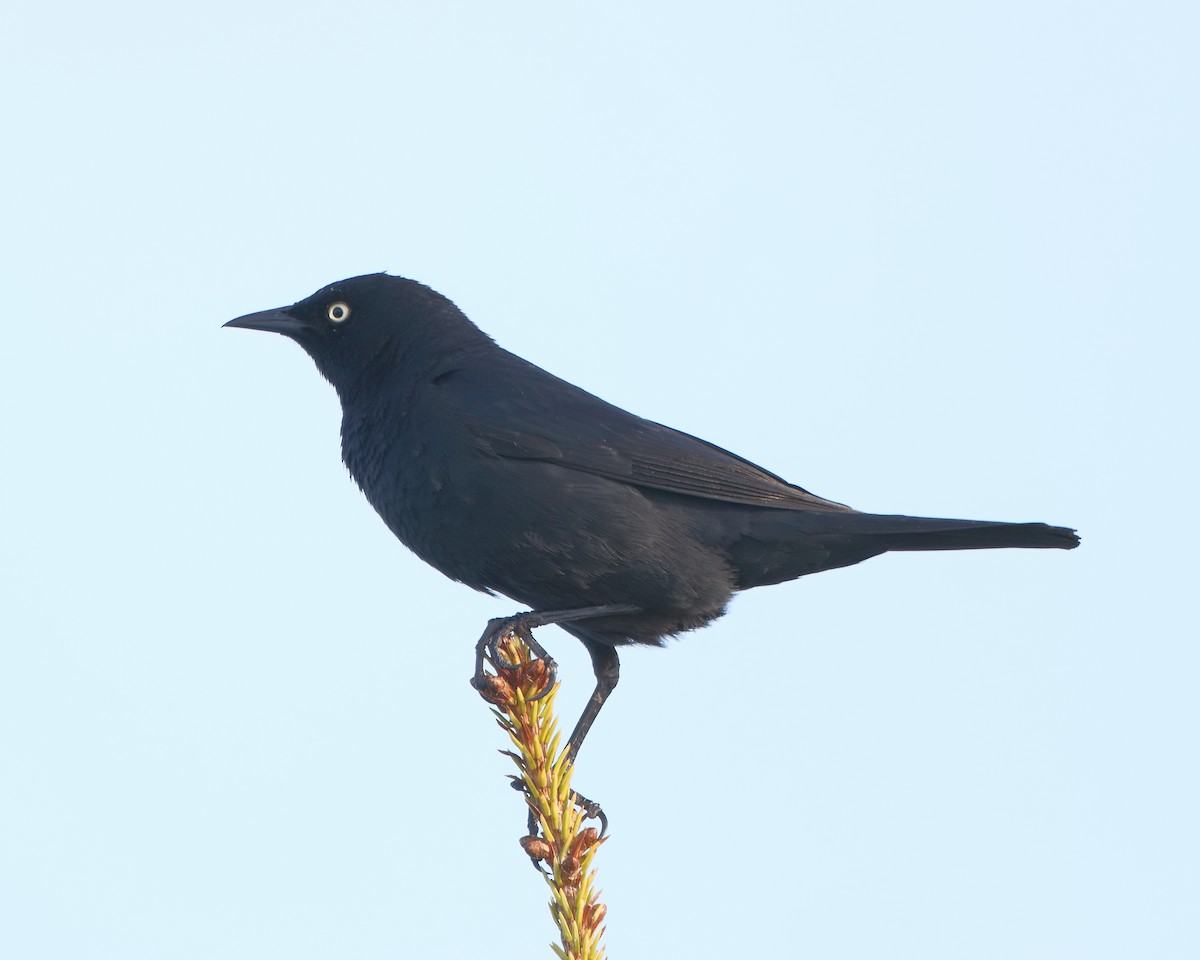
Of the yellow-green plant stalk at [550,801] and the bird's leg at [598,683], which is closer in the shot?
the yellow-green plant stalk at [550,801]

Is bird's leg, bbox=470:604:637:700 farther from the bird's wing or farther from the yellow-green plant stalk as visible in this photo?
the bird's wing

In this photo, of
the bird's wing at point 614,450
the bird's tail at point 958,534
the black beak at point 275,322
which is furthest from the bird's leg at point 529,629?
the black beak at point 275,322

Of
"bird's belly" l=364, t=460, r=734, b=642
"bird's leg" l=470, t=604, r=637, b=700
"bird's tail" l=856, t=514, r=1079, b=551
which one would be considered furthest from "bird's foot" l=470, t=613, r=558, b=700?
"bird's tail" l=856, t=514, r=1079, b=551

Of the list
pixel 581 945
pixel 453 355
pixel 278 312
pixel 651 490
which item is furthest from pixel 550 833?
pixel 278 312

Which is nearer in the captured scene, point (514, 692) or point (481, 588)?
point (514, 692)

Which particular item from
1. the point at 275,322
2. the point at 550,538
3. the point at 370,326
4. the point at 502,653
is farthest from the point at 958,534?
the point at 275,322

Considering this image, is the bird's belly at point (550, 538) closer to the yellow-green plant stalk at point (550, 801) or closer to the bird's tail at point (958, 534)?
the bird's tail at point (958, 534)

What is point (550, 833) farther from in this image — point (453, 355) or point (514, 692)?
point (453, 355)

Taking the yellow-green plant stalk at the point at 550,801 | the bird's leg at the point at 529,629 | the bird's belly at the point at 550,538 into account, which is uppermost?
the bird's belly at the point at 550,538
